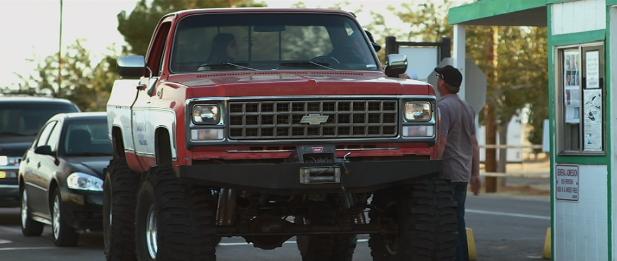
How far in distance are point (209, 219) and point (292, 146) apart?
2.61 ft

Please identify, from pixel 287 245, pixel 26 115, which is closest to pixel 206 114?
pixel 287 245

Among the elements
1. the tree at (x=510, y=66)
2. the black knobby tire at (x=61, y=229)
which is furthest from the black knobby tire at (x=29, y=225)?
the tree at (x=510, y=66)

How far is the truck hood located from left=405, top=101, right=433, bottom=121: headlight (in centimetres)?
8

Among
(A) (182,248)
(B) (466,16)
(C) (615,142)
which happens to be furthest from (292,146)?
(B) (466,16)

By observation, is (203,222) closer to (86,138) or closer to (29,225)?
(86,138)

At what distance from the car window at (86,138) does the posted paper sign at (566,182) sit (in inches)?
242

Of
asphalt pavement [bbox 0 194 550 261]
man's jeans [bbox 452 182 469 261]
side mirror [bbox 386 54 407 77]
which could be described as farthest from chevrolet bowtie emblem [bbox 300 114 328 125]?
asphalt pavement [bbox 0 194 550 261]

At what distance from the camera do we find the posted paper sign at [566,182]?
547 inches

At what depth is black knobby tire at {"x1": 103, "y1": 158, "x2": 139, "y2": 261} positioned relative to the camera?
43.9 ft

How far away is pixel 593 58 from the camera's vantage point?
13.6 metres

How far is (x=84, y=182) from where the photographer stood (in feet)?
55.9

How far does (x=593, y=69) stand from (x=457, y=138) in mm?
1426

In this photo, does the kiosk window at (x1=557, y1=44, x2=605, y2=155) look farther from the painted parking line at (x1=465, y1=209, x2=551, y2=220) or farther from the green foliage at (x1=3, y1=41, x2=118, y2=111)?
the green foliage at (x1=3, y1=41, x2=118, y2=111)

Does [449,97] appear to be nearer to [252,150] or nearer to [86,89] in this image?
[252,150]
